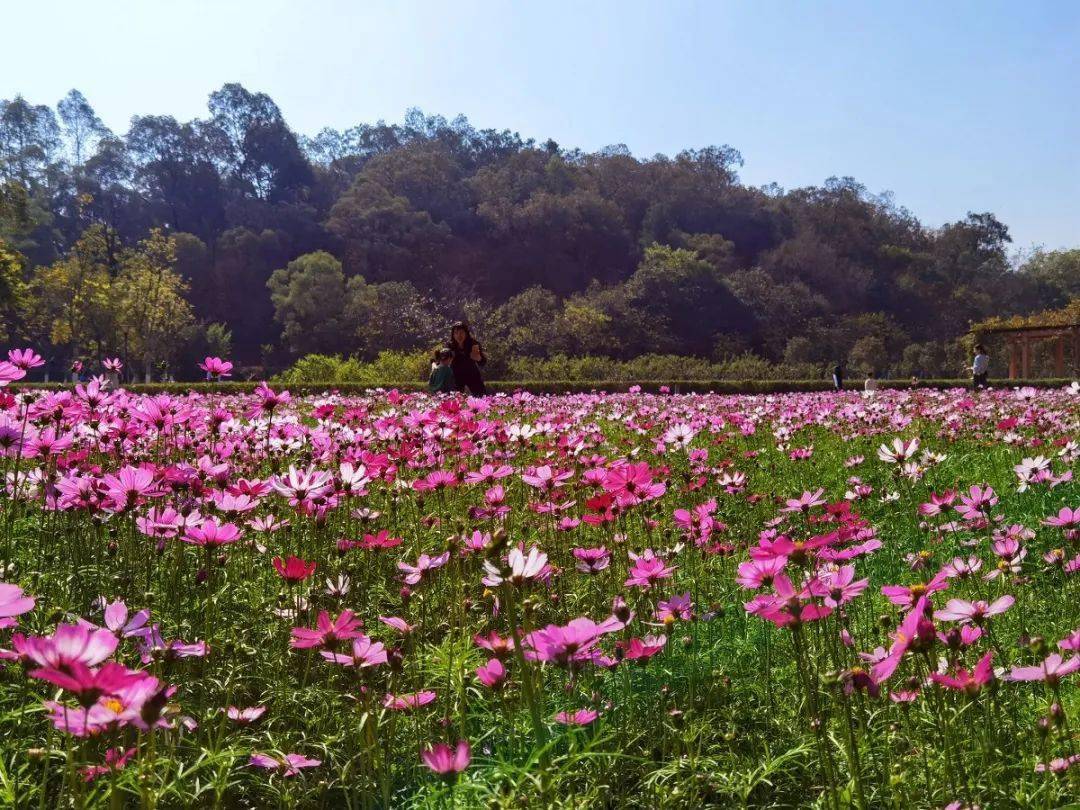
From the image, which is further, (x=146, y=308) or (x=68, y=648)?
(x=146, y=308)

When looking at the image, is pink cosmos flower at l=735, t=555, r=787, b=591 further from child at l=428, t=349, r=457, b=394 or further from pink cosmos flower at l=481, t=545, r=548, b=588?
child at l=428, t=349, r=457, b=394

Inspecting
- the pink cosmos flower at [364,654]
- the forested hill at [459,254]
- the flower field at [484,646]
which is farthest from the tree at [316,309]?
the pink cosmos flower at [364,654]

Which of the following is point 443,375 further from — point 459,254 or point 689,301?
point 459,254

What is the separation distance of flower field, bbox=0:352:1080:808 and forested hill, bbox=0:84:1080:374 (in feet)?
106

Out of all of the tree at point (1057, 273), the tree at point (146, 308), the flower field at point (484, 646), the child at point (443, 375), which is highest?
the tree at point (1057, 273)

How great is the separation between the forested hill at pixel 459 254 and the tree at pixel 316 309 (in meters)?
0.12

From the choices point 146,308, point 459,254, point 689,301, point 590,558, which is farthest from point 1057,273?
point 590,558

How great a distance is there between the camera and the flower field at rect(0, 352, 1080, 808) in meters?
1.37

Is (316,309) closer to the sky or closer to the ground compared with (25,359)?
closer to the sky

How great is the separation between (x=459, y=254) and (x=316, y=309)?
15454 millimetres

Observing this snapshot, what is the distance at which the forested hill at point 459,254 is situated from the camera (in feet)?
128

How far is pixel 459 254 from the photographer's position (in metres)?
56.4

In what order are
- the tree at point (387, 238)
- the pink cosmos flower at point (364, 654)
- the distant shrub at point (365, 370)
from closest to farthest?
1. the pink cosmos flower at point (364, 654)
2. the distant shrub at point (365, 370)
3. the tree at point (387, 238)

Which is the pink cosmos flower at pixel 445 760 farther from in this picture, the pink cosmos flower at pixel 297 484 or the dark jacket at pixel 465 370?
the dark jacket at pixel 465 370
